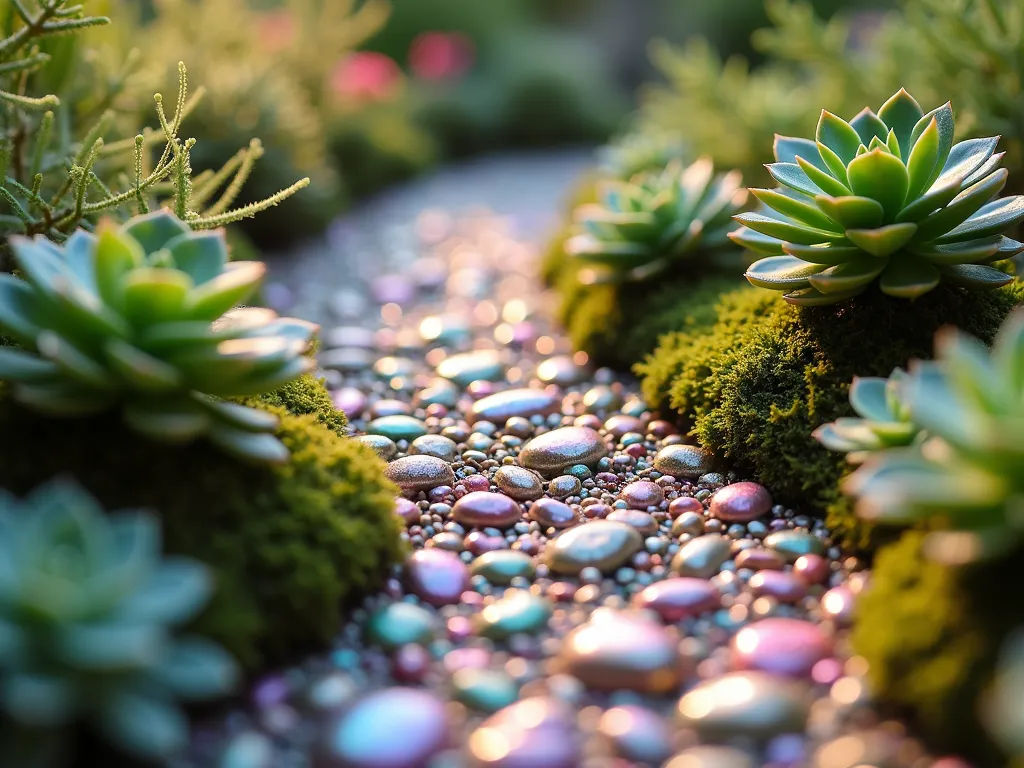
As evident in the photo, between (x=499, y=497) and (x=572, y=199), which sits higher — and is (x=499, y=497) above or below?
below

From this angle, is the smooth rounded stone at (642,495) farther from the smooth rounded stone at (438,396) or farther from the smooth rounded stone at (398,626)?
the smooth rounded stone at (438,396)

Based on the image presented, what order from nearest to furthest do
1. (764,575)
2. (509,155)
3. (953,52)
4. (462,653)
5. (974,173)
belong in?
(462,653) < (764,575) < (974,173) < (953,52) < (509,155)

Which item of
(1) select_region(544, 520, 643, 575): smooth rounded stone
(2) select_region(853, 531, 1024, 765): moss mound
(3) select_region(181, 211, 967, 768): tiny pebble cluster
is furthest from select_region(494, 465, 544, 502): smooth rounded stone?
(2) select_region(853, 531, 1024, 765): moss mound

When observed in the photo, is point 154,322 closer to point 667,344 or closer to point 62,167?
point 62,167

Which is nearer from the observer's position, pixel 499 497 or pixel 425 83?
pixel 499 497

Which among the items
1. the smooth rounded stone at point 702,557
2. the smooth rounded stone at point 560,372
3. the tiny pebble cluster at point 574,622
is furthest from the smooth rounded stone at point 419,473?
the smooth rounded stone at point 560,372

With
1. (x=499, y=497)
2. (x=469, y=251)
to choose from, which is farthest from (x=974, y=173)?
(x=469, y=251)

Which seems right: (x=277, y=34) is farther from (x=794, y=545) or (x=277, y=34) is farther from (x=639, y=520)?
(x=794, y=545)
